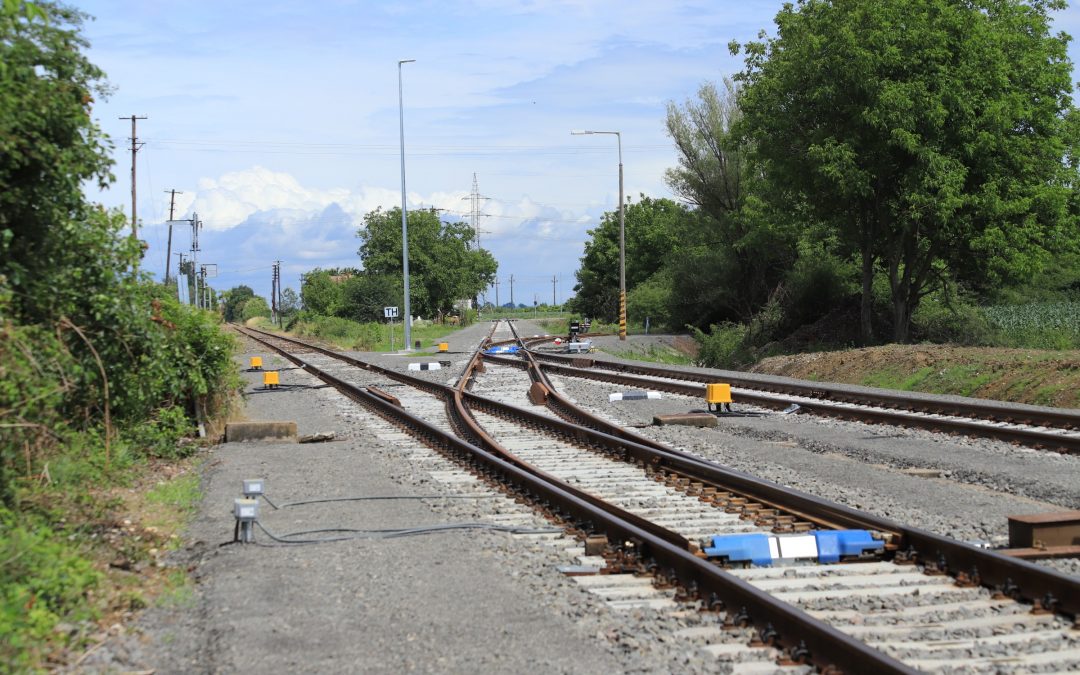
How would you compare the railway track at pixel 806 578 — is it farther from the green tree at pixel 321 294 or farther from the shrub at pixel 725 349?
the green tree at pixel 321 294

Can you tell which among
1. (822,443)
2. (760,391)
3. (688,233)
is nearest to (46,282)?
(822,443)

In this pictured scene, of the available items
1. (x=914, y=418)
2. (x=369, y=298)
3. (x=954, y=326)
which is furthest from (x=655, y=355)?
(x=369, y=298)

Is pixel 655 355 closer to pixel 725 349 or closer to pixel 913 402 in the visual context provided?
pixel 725 349

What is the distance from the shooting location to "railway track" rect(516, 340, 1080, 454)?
14188 millimetres

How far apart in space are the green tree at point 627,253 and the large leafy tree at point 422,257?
13615 mm

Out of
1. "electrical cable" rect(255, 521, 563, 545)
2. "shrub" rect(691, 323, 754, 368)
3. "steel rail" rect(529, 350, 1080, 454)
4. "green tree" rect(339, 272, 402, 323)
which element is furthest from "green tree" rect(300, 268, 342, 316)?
"electrical cable" rect(255, 521, 563, 545)

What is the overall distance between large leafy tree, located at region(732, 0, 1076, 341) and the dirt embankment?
17.2ft

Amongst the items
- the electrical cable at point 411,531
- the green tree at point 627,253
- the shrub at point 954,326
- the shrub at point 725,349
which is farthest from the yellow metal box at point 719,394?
the green tree at point 627,253

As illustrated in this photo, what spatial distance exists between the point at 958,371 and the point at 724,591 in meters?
19.1

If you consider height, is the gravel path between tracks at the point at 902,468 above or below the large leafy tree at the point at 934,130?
below

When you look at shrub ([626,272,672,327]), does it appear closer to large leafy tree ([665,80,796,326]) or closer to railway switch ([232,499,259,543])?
large leafy tree ([665,80,796,326])

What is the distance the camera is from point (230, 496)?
424 inches

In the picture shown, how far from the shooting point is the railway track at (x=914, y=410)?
559 inches

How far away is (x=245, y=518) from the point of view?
27.0ft
